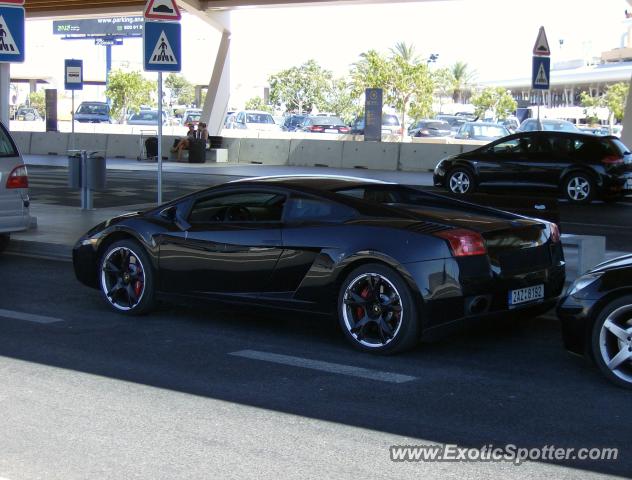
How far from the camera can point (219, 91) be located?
36.7 m

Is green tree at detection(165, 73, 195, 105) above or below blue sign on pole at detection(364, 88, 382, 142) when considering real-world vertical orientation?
above

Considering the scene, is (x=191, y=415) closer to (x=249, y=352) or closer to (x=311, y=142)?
(x=249, y=352)

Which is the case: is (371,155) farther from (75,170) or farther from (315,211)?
(315,211)

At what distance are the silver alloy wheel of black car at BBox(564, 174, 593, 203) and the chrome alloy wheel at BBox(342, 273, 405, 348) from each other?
13850 millimetres

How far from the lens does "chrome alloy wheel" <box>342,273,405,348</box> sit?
7.13m

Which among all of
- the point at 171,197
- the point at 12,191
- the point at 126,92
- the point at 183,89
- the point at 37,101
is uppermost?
the point at 183,89

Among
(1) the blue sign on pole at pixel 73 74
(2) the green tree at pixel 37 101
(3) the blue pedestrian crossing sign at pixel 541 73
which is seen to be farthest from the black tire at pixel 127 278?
(2) the green tree at pixel 37 101

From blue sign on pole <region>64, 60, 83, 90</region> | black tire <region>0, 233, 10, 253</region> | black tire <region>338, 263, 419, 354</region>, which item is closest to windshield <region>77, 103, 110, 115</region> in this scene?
blue sign on pole <region>64, 60, 83, 90</region>

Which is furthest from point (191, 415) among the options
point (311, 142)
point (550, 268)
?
point (311, 142)

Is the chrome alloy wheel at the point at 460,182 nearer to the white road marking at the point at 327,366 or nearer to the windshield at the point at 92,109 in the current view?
the white road marking at the point at 327,366

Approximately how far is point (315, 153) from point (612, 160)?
12363 millimetres

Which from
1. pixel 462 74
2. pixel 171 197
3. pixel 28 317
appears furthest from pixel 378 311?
pixel 462 74

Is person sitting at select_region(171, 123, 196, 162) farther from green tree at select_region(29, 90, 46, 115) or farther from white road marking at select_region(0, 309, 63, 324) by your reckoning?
green tree at select_region(29, 90, 46, 115)

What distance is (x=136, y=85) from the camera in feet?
240
